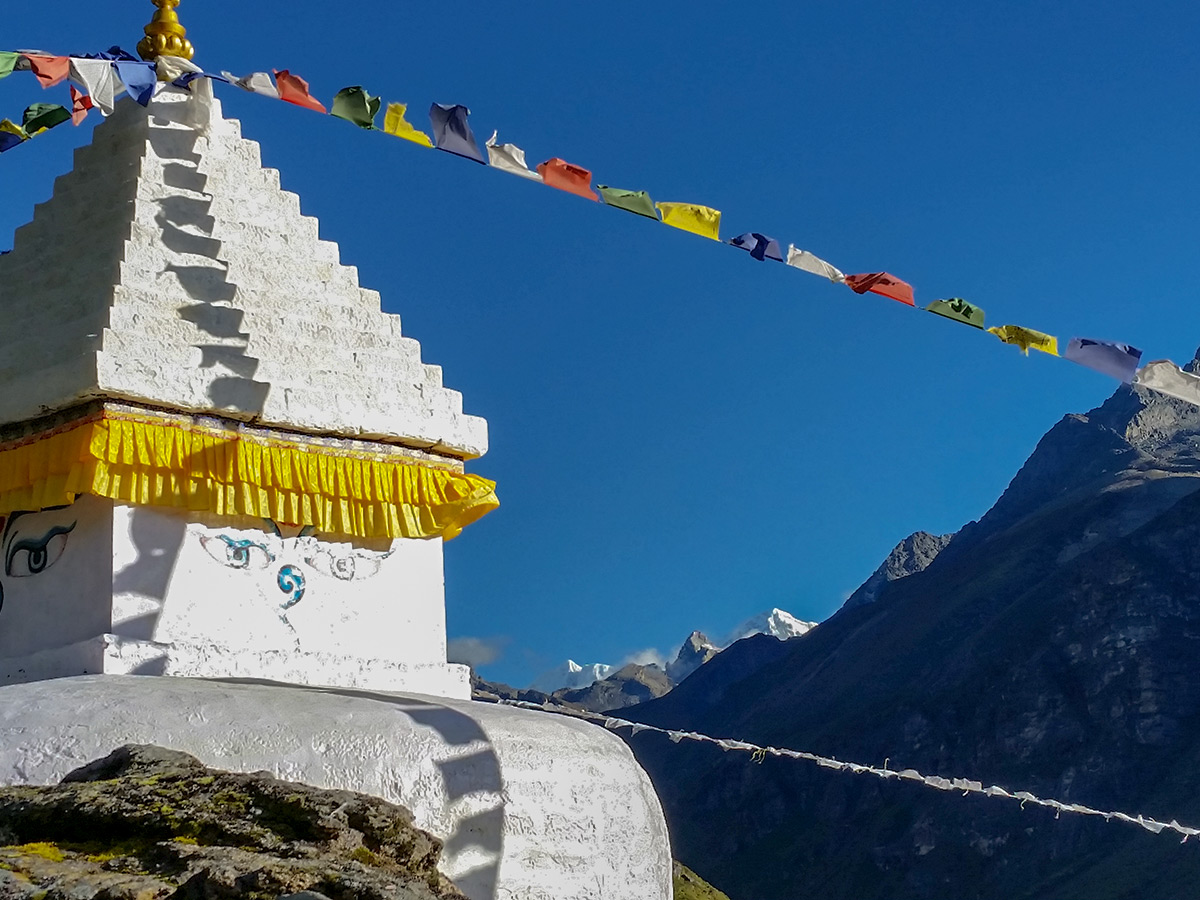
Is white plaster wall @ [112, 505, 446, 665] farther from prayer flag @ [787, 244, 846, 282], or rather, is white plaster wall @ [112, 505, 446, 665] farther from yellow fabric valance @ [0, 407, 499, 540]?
prayer flag @ [787, 244, 846, 282]

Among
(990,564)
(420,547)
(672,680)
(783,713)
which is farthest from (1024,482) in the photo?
(420,547)

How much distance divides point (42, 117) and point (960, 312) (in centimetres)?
566

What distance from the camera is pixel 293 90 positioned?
9.56m

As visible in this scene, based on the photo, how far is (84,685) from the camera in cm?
766

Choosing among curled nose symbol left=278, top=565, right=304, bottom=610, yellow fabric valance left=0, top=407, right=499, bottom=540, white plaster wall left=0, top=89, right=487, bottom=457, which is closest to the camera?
yellow fabric valance left=0, top=407, right=499, bottom=540

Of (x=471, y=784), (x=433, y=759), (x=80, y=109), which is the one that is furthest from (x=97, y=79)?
(x=471, y=784)

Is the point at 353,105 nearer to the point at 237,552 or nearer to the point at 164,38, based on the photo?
the point at 164,38

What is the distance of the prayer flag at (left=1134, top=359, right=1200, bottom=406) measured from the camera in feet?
27.8

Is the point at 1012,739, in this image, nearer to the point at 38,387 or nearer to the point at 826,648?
the point at 826,648

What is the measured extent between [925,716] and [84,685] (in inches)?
2648

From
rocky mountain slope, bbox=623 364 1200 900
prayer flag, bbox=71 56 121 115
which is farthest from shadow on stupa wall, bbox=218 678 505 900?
rocky mountain slope, bbox=623 364 1200 900

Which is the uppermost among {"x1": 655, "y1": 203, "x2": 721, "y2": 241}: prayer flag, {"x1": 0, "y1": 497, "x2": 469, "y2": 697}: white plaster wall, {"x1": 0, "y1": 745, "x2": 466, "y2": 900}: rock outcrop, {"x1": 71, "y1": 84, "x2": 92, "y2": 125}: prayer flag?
{"x1": 71, "y1": 84, "x2": 92, "y2": 125}: prayer flag

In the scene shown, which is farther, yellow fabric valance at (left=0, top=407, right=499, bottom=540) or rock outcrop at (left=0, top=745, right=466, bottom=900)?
yellow fabric valance at (left=0, top=407, right=499, bottom=540)

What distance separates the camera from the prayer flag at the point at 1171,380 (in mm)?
8484
